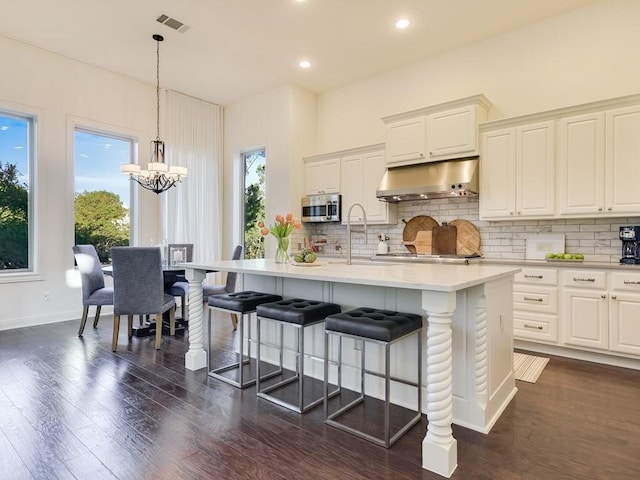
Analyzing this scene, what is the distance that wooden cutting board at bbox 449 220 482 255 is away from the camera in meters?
4.51

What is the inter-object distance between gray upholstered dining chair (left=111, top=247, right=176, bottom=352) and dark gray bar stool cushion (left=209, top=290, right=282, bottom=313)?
1005mm

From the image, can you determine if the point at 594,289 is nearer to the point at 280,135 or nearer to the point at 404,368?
the point at 404,368

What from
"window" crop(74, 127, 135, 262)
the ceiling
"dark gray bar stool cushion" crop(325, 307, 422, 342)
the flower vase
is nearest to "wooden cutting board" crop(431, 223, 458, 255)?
the ceiling

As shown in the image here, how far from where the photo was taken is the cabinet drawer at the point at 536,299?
3.53 metres

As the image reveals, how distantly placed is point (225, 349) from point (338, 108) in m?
4.12

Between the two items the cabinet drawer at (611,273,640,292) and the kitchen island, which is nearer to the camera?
the kitchen island

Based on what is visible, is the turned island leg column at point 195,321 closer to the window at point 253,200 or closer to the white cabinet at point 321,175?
the white cabinet at point 321,175

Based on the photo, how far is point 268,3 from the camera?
3785 millimetres

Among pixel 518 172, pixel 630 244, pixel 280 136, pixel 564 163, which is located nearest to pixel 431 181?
pixel 518 172

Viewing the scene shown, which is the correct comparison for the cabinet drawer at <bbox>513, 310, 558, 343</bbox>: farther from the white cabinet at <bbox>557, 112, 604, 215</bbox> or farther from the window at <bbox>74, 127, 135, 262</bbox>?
the window at <bbox>74, 127, 135, 262</bbox>

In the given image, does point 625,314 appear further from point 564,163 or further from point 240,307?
point 240,307

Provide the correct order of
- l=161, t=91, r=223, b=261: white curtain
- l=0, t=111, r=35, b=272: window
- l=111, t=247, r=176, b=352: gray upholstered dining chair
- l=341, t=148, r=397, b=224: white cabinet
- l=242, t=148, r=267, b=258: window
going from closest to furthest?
l=111, t=247, r=176, b=352: gray upholstered dining chair < l=0, t=111, r=35, b=272: window < l=341, t=148, r=397, b=224: white cabinet < l=161, t=91, r=223, b=261: white curtain < l=242, t=148, r=267, b=258: window

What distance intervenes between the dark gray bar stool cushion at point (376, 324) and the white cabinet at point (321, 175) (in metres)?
3.49

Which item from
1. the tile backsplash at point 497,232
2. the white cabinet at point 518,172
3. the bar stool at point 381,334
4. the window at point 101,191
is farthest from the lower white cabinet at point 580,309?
the window at point 101,191
